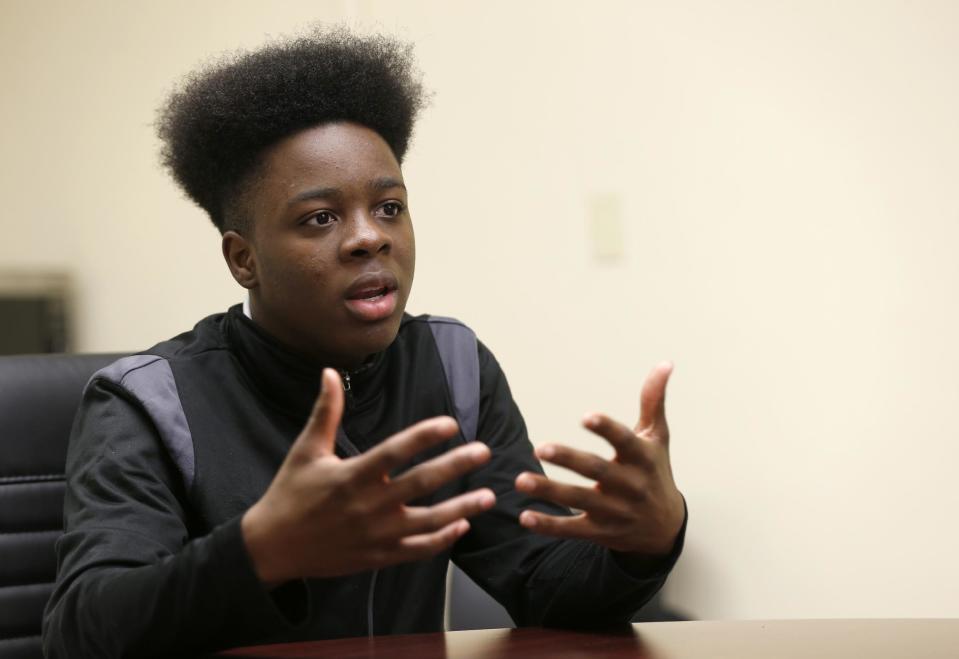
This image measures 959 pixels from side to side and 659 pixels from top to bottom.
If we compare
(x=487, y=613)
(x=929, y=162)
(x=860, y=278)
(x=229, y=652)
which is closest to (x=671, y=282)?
(x=860, y=278)

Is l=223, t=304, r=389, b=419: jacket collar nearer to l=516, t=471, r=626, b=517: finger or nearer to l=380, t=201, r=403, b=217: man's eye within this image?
l=380, t=201, r=403, b=217: man's eye

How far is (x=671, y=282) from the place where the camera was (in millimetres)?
2068

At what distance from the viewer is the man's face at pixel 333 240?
1.22 metres

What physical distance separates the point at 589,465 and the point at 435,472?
0.15 m

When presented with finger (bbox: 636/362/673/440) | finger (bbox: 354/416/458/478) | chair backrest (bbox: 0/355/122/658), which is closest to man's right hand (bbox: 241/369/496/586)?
finger (bbox: 354/416/458/478)

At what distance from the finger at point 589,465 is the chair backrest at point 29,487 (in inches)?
28.9

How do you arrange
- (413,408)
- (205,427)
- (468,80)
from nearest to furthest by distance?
1. (205,427)
2. (413,408)
3. (468,80)

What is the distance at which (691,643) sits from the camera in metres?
0.91

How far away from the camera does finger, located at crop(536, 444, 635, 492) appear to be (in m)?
0.88

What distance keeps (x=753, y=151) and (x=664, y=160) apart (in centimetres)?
18

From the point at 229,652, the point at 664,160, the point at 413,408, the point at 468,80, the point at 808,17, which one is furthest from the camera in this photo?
the point at 468,80

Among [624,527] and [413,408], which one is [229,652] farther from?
[413,408]

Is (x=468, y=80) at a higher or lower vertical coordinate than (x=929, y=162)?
higher

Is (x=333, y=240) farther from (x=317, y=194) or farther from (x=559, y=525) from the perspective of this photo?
(x=559, y=525)
